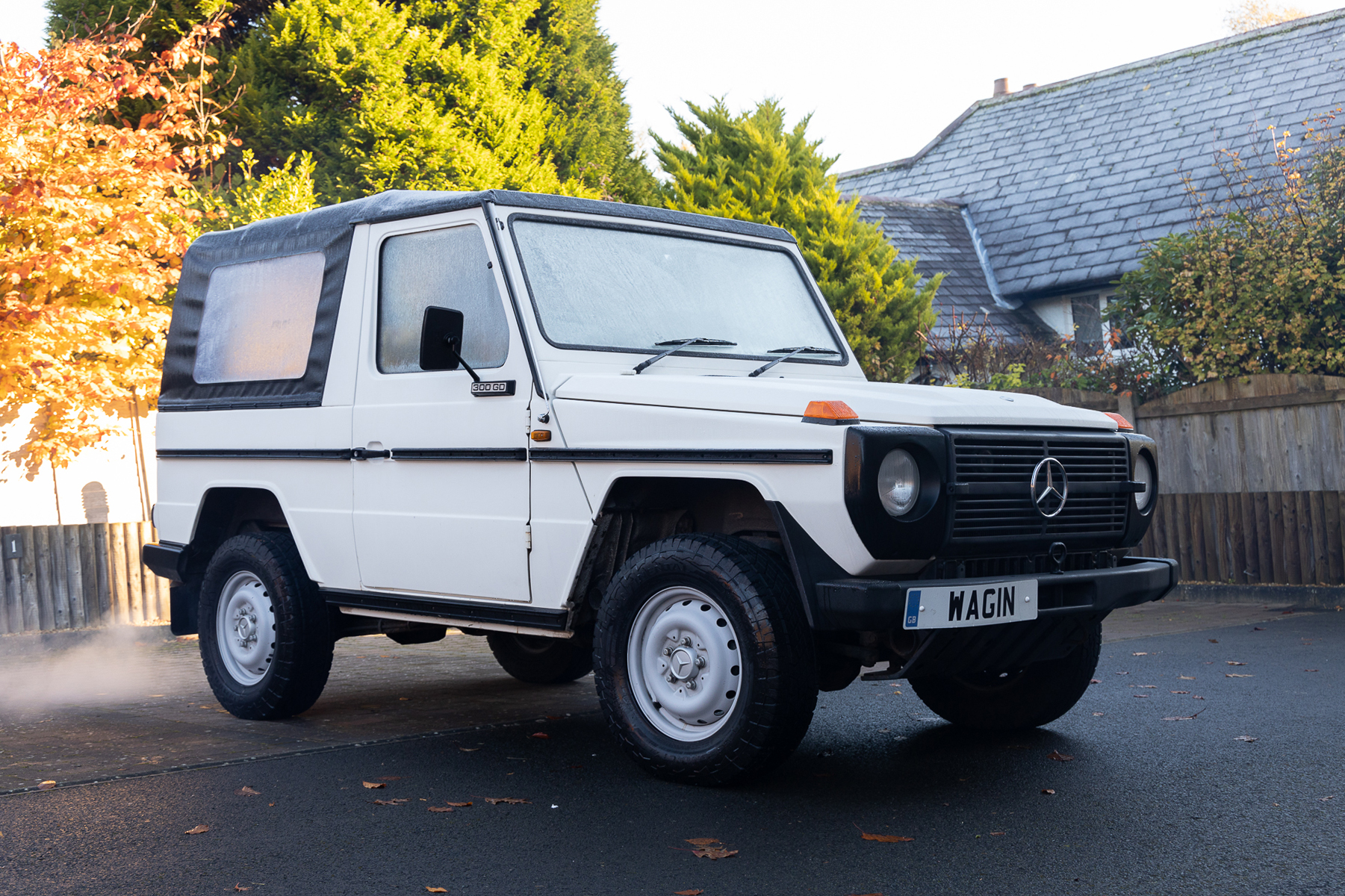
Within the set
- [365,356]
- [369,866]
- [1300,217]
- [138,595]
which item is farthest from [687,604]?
[1300,217]

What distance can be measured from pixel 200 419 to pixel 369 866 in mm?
3661

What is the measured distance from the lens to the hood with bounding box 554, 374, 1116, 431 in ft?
16.0

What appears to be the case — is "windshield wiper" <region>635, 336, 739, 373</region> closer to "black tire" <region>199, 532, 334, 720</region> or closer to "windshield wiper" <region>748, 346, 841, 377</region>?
"windshield wiper" <region>748, 346, 841, 377</region>

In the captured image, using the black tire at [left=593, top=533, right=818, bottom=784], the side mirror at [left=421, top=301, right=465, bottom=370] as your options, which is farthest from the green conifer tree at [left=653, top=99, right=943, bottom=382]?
the black tire at [left=593, top=533, right=818, bottom=784]

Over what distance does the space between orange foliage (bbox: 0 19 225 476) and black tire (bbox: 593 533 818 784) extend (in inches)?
290

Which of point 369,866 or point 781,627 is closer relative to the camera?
point 369,866

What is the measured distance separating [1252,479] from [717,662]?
8.74 meters

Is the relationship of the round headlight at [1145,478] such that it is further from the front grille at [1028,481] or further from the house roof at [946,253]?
the house roof at [946,253]

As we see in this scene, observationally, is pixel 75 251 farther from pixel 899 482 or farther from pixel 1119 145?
pixel 1119 145

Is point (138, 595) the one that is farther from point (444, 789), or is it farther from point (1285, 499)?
point (1285, 499)

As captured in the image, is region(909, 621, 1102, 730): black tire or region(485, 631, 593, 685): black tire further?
region(485, 631, 593, 685): black tire

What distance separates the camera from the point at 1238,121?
23.7 meters

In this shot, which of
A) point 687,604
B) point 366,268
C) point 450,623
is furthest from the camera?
point 366,268

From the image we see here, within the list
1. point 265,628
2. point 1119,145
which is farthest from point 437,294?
point 1119,145
